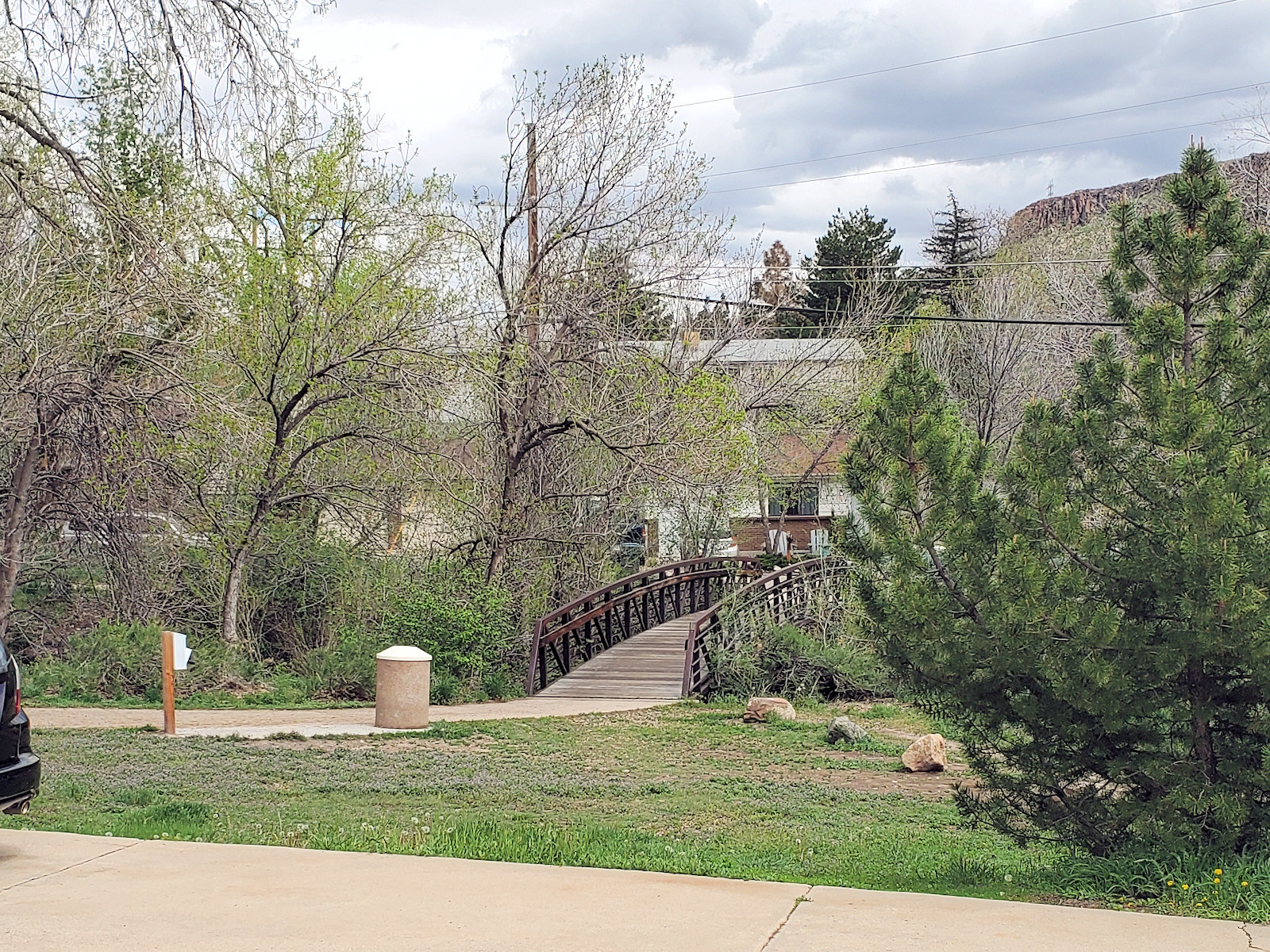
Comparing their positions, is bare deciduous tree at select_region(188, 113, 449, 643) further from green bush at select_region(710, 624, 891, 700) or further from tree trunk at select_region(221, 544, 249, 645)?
green bush at select_region(710, 624, 891, 700)

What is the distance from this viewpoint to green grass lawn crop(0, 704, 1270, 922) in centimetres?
707

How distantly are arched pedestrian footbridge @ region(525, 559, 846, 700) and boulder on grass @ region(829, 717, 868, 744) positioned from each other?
12.6 ft

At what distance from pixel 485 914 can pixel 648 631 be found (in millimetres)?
19294

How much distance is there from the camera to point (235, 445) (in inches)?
689

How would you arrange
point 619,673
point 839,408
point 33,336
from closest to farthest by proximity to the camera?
point 33,336, point 619,673, point 839,408

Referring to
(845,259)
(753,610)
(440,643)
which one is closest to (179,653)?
(440,643)

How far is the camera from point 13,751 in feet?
22.0

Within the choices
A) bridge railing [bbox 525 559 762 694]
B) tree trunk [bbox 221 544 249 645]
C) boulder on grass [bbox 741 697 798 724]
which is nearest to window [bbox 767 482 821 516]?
bridge railing [bbox 525 559 762 694]

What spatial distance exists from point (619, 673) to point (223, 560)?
6366 mm

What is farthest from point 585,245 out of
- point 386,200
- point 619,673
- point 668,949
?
point 668,949

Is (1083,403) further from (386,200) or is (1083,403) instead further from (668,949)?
(386,200)

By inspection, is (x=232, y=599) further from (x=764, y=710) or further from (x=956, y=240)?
(x=956, y=240)

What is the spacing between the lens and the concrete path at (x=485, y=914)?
17.7 feet

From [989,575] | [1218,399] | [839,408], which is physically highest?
[839,408]
